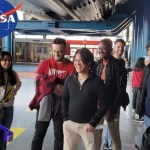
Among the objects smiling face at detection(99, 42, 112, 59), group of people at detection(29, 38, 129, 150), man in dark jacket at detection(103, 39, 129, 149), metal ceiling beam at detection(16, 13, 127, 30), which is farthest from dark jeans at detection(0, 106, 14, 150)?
metal ceiling beam at detection(16, 13, 127, 30)

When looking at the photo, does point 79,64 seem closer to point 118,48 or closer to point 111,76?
point 111,76

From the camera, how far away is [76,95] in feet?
9.16

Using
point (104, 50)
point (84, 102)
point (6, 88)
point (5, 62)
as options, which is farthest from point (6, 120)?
point (104, 50)

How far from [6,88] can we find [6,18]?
107cm

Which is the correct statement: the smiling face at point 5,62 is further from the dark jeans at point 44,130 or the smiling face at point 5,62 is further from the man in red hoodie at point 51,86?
the dark jeans at point 44,130

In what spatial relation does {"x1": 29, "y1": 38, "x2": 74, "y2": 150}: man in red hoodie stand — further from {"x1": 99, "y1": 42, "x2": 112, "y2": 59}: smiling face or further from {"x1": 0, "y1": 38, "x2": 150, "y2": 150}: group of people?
{"x1": 99, "y1": 42, "x2": 112, "y2": 59}: smiling face

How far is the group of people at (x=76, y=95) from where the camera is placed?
9.09 feet

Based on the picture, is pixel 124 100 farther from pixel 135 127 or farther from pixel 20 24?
pixel 20 24

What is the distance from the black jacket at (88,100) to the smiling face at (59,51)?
0.45 m

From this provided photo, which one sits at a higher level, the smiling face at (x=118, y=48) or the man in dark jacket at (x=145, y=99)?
the smiling face at (x=118, y=48)

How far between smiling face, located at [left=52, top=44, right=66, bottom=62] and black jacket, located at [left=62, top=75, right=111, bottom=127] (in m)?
0.45

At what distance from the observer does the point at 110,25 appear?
1304cm

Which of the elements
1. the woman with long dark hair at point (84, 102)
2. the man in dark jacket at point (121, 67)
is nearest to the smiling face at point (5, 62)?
the woman with long dark hair at point (84, 102)

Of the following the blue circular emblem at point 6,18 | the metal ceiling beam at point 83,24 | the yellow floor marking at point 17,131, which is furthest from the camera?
the metal ceiling beam at point 83,24
